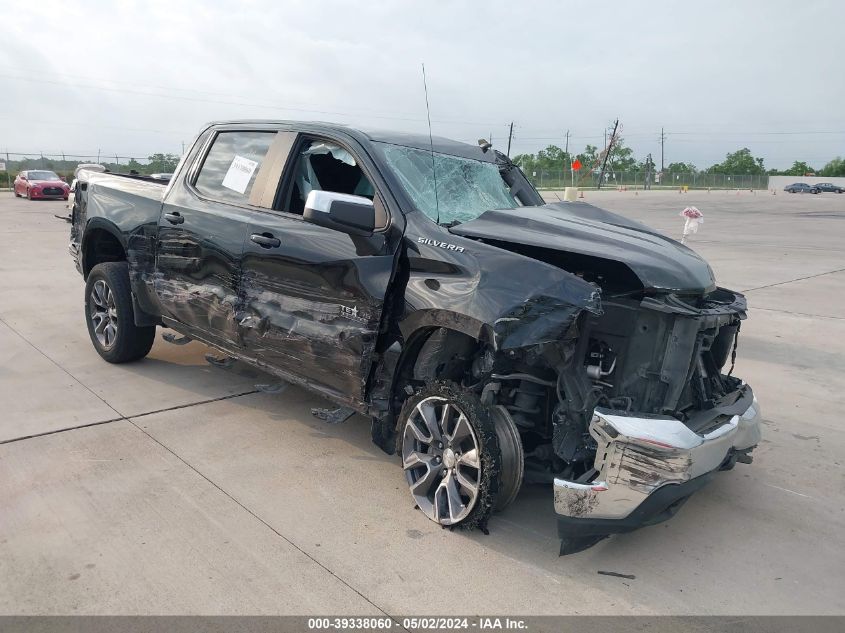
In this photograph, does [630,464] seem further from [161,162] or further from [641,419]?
[161,162]

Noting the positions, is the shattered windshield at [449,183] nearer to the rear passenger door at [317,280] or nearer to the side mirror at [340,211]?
Result: the rear passenger door at [317,280]

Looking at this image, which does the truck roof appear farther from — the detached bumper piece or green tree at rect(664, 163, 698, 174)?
green tree at rect(664, 163, 698, 174)

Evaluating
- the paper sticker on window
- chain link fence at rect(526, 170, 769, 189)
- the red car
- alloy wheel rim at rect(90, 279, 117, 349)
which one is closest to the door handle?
the paper sticker on window

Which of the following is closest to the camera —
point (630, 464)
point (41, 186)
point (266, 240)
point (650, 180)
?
point (630, 464)

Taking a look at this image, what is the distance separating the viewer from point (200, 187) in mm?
4980

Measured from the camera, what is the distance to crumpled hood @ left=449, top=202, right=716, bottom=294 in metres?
3.41

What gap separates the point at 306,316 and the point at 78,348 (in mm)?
3376

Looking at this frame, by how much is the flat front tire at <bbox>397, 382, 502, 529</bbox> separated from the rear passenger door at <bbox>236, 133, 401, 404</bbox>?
0.39 metres

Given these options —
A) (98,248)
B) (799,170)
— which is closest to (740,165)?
(799,170)

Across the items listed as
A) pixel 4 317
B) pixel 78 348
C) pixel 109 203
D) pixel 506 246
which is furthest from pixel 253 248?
pixel 4 317

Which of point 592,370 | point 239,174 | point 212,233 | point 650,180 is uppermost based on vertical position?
point 650,180

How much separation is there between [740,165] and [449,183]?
397 feet

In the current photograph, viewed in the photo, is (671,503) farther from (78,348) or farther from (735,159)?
(735,159)

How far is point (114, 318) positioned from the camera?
18.8 feet
